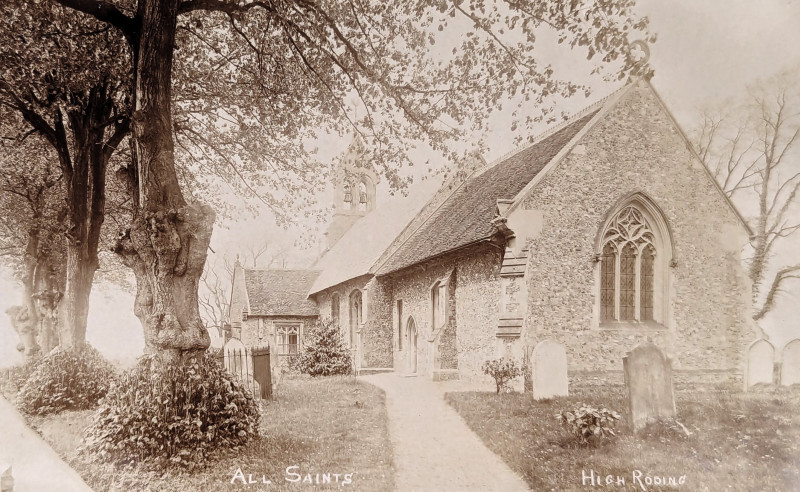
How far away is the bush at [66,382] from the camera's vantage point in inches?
211

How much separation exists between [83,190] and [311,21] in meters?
3.88

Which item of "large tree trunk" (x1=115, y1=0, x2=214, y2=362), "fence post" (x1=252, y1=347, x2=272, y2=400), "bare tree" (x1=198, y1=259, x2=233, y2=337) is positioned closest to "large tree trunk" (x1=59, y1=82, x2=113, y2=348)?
"bare tree" (x1=198, y1=259, x2=233, y2=337)

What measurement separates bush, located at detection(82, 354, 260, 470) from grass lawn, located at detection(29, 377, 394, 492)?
0.16m

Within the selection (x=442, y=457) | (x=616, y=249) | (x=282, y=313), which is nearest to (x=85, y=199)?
(x=442, y=457)

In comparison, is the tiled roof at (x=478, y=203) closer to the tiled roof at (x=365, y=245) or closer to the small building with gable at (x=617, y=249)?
the small building with gable at (x=617, y=249)

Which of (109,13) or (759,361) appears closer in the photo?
(759,361)

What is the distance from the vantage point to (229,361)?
630 centimetres

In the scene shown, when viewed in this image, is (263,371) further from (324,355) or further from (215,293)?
(324,355)

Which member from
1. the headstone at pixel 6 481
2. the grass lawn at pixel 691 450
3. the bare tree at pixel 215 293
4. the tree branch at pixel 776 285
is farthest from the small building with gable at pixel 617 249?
A: the headstone at pixel 6 481

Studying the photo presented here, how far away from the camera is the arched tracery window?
4785 mm

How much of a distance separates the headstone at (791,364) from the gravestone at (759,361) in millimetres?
118

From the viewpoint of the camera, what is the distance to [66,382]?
5473 millimetres

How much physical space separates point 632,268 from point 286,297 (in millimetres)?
14715

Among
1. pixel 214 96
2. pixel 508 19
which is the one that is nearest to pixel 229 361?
pixel 214 96
